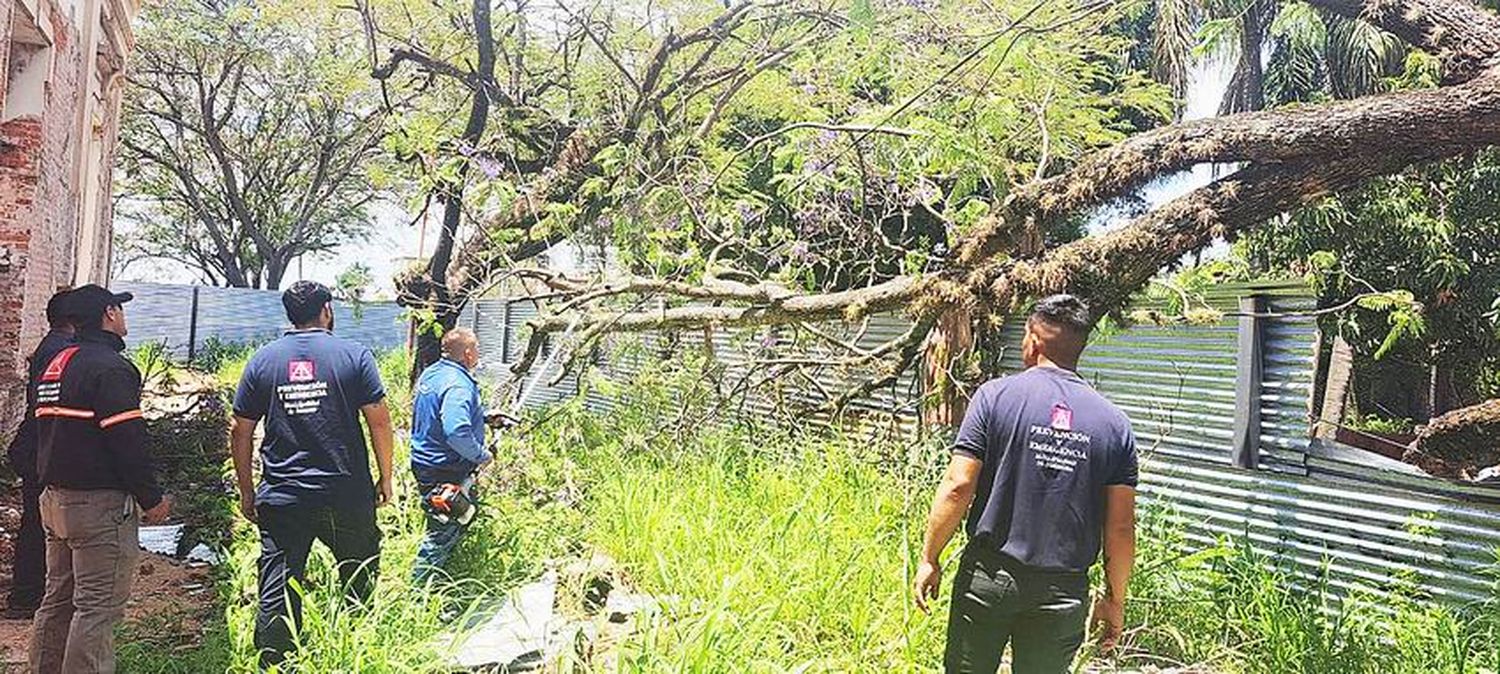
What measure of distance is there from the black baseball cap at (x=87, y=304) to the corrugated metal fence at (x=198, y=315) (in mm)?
20272

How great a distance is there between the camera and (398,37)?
35.9 ft

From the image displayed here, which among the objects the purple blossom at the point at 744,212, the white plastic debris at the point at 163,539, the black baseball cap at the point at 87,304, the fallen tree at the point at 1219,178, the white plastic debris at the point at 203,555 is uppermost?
the purple blossom at the point at 744,212

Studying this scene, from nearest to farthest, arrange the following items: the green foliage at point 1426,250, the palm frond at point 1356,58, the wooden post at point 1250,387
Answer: the wooden post at point 1250,387, the green foliage at point 1426,250, the palm frond at point 1356,58

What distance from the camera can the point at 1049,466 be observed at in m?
3.46

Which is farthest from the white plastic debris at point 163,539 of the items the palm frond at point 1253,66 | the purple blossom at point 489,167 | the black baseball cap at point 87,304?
the palm frond at point 1253,66

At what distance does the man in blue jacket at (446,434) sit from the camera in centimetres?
520

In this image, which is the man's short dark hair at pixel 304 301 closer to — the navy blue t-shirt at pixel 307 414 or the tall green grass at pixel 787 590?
the navy blue t-shirt at pixel 307 414

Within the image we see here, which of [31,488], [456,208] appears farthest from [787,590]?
[456,208]

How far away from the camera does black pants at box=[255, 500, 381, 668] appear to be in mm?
4281

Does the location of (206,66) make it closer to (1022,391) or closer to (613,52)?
(613,52)

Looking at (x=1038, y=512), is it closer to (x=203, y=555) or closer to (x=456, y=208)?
(x=203, y=555)

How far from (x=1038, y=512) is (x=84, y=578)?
145 inches

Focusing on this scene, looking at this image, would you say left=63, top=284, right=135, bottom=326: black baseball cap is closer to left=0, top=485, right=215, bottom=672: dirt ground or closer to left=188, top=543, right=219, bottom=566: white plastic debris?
left=0, top=485, right=215, bottom=672: dirt ground

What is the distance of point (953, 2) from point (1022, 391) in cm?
698
